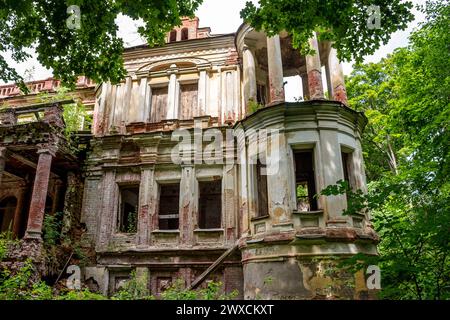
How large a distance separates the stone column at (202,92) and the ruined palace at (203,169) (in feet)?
0.17

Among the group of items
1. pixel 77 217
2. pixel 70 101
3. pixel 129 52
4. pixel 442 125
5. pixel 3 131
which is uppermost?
pixel 129 52

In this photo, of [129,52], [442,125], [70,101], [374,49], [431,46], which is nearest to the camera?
[374,49]

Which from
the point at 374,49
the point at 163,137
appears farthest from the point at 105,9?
the point at 163,137

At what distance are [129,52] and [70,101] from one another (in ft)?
13.3

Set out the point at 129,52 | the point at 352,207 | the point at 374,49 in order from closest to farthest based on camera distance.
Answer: the point at 352,207, the point at 374,49, the point at 129,52

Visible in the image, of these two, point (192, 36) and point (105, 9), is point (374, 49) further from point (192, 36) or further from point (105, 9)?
point (192, 36)


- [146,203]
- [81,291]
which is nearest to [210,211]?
[146,203]

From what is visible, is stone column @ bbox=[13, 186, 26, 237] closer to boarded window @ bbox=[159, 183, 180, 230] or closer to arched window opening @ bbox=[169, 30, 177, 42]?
boarded window @ bbox=[159, 183, 180, 230]

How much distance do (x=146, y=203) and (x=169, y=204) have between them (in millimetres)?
2125

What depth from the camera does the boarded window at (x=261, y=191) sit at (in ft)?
37.5

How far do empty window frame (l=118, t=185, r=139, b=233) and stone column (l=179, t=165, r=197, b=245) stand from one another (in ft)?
6.85

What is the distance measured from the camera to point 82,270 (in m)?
12.5

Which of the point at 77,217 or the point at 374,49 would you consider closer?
the point at 374,49

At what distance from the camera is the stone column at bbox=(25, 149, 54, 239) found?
36.4 feet
